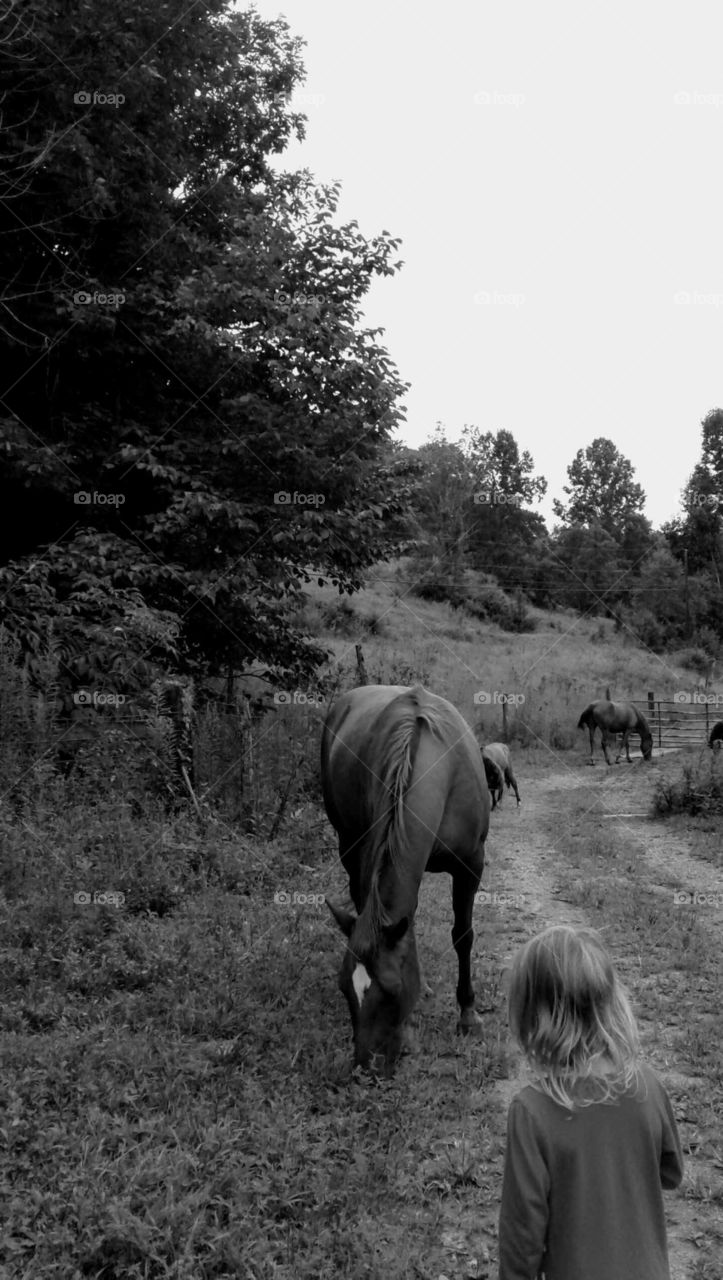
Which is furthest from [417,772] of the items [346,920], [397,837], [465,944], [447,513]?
[447,513]

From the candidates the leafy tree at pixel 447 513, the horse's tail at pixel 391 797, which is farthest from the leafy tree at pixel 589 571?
the horse's tail at pixel 391 797

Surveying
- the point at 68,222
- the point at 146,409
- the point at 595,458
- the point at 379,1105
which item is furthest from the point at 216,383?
the point at 595,458

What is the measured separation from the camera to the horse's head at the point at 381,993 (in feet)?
14.1

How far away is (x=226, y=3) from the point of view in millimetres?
12078

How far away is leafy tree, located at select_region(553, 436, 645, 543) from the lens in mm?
67750

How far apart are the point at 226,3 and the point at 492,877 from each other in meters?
12.1

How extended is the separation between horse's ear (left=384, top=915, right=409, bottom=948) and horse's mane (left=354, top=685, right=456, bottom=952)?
0.04 meters

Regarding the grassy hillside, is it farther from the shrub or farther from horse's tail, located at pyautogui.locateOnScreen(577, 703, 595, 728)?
the shrub

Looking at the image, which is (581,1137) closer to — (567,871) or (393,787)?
(393,787)

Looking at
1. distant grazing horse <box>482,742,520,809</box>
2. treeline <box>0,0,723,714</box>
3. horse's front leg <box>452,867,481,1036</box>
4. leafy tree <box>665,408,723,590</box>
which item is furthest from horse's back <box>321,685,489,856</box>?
leafy tree <box>665,408,723,590</box>

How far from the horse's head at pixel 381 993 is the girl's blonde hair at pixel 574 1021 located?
7.31ft

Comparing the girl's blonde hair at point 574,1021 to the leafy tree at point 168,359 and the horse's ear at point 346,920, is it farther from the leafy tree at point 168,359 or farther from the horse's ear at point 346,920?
the leafy tree at point 168,359

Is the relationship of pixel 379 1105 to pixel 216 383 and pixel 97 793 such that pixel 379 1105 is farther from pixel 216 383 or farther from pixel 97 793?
pixel 216 383

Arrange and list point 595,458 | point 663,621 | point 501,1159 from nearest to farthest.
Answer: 1. point 501,1159
2. point 663,621
3. point 595,458
